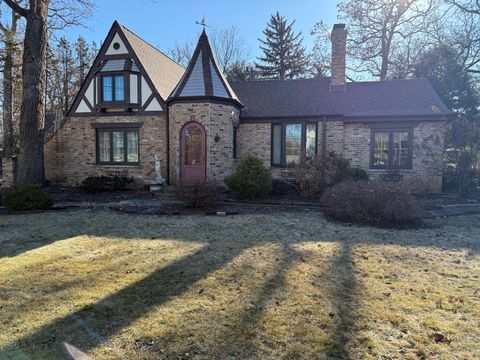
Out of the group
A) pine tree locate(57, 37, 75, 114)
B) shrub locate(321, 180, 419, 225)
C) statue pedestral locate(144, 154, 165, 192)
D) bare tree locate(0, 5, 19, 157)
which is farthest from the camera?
pine tree locate(57, 37, 75, 114)

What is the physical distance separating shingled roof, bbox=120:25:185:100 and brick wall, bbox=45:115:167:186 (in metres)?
1.72

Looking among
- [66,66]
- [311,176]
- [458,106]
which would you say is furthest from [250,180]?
[66,66]

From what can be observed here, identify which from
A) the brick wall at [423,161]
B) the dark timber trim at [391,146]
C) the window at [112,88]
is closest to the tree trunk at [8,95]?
the window at [112,88]

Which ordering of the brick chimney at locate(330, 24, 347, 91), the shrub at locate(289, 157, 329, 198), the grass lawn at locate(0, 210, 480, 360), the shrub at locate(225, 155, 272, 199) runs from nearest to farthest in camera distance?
the grass lawn at locate(0, 210, 480, 360) → the shrub at locate(225, 155, 272, 199) → the shrub at locate(289, 157, 329, 198) → the brick chimney at locate(330, 24, 347, 91)

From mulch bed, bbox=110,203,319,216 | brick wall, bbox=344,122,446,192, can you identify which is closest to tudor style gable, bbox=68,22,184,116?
mulch bed, bbox=110,203,319,216

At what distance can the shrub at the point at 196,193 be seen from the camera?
Answer: 9656 millimetres

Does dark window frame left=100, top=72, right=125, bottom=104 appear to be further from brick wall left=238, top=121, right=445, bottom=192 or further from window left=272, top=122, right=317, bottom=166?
window left=272, top=122, right=317, bottom=166

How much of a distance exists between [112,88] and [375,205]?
12.3 metres

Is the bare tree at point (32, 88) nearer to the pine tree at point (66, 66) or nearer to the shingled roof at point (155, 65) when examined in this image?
the shingled roof at point (155, 65)

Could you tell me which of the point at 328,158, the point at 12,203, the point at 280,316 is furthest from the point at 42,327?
the point at 328,158

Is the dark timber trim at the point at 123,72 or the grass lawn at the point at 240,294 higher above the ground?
the dark timber trim at the point at 123,72

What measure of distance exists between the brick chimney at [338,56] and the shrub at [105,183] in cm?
1069

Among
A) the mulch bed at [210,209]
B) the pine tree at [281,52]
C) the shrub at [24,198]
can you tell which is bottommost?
the mulch bed at [210,209]

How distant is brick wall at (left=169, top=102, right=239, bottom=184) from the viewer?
13609 mm
